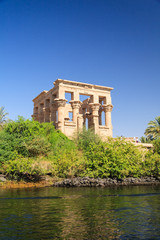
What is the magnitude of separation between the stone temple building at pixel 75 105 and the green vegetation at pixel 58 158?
665 cm

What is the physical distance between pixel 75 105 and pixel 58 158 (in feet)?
37.6

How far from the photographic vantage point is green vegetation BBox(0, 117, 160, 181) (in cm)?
2053

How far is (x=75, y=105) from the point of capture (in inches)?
1230

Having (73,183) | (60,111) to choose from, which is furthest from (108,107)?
(73,183)

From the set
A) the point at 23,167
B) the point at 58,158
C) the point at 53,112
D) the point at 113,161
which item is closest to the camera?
the point at 23,167

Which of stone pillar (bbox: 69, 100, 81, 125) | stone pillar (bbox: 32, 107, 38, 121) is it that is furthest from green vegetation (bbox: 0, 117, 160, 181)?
stone pillar (bbox: 32, 107, 38, 121)

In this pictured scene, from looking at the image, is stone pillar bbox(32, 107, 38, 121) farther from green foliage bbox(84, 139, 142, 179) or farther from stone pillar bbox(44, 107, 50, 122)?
green foliage bbox(84, 139, 142, 179)

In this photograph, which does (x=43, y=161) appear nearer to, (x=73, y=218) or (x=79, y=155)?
(x=79, y=155)

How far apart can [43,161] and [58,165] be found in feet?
4.54

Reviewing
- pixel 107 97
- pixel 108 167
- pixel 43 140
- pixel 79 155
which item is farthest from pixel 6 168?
pixel 107 97

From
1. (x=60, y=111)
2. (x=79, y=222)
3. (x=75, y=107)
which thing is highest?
(x=75, y=107)

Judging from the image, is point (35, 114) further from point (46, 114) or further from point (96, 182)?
point (96, 182)

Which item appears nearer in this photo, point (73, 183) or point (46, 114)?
point (73, 183)

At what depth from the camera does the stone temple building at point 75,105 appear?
99.5 ft
